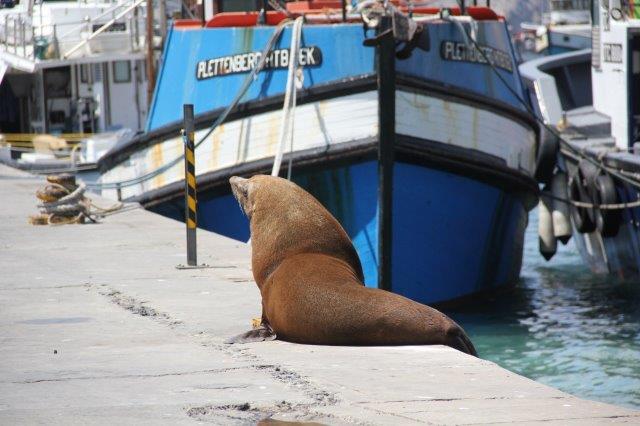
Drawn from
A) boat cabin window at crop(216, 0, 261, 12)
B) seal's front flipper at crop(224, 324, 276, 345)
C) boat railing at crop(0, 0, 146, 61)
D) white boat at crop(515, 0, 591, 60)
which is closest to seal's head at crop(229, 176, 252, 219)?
seal's front flipper at crop(224, 324, 276, 345)

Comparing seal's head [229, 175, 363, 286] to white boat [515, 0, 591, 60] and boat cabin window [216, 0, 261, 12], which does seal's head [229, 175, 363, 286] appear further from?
white boat [515, 0, 591, 60]

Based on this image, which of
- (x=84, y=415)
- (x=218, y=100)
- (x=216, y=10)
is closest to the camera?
(x=84, y=415)

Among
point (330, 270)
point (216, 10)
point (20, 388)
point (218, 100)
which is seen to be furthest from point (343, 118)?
point (20, 388)

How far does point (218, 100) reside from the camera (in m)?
14.1

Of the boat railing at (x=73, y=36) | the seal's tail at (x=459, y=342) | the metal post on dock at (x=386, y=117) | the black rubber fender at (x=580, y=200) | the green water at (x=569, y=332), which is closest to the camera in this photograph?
the seal's tail at (x=459, y=342)

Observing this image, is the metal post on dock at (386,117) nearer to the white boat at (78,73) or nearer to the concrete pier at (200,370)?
the concrete pier at (200,370)

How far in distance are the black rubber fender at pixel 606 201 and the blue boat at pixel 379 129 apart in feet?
4.01

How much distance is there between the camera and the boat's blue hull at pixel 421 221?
44.7 feet

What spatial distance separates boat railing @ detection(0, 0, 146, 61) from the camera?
78.8 ft

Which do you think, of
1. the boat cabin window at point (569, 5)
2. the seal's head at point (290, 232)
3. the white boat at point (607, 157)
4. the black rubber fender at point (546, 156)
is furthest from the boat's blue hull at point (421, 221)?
the boat cabin window at point (569, 5)

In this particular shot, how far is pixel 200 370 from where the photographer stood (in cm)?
681

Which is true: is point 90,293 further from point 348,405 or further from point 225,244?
point 348,405

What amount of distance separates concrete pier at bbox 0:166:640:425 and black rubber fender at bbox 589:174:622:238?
22.7ft

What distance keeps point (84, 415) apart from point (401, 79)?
25.8 ft
